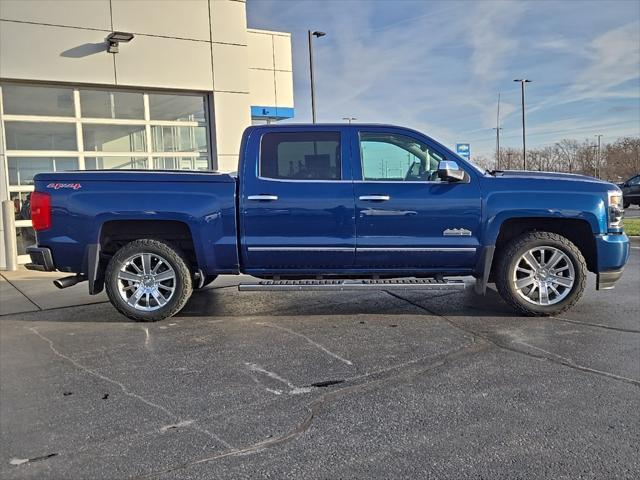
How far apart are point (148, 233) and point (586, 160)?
197ft

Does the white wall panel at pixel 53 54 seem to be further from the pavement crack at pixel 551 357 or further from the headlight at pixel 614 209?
the headlight at pixel 614 209

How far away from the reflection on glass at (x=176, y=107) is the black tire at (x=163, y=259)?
701cm

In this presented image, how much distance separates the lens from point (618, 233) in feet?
19.1

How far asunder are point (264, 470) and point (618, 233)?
467cm

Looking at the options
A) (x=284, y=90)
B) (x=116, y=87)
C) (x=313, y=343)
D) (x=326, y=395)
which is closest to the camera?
(x=326, y=395)

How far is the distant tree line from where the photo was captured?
50.2 metres

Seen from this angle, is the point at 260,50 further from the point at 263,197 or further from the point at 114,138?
the point at 263,197

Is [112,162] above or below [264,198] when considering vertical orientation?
above

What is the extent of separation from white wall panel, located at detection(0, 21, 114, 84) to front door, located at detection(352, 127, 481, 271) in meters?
7.43

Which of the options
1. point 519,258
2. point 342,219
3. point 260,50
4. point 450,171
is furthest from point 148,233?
point 260,50

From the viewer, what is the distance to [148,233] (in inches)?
237

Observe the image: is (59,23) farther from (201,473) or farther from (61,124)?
(201,473)

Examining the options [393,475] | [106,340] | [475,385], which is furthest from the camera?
[106,340]

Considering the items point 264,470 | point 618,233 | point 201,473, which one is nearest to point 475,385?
point 264,470
